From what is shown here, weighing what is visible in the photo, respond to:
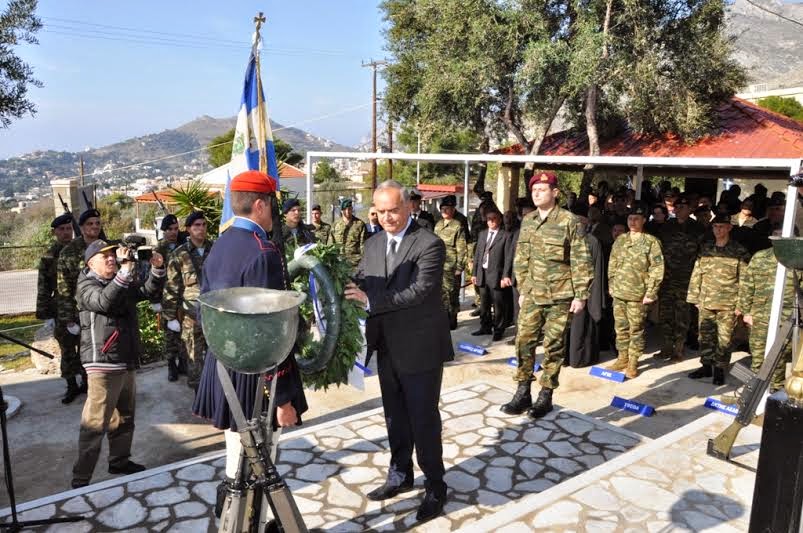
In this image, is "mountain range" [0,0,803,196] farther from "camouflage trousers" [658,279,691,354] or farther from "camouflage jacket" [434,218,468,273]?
"camouflage trousers" [658,279,691,354]

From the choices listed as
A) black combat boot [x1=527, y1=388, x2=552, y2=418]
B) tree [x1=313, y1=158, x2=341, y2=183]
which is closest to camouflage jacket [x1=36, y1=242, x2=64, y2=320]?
black combat boot [x1=527, y1=388, x2=552, y2=418]

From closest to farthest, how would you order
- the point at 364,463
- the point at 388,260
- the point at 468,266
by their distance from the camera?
1. the point at 388,260
2. the point at 364,463
3. the point at 468,266

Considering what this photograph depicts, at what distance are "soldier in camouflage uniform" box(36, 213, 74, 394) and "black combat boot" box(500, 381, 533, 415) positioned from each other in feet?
15.3

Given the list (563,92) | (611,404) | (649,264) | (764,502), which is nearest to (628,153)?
(563,92)

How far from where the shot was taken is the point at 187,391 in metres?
6.85

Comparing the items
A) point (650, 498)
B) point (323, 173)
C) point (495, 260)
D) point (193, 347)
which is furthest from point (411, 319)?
point (323, 173)

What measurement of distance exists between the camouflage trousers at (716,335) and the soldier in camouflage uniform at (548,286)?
2467mm

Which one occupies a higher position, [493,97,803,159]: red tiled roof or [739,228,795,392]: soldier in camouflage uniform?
[493,97,803,159]: red tiled roof

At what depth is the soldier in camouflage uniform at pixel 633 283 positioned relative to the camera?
22.9 ft

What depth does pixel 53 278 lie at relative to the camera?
263 inches

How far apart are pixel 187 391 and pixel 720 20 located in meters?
13.8

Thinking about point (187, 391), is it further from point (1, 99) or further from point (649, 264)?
point (1, 99)

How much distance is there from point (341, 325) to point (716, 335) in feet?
17.5

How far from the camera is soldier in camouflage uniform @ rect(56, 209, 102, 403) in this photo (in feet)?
20.5
